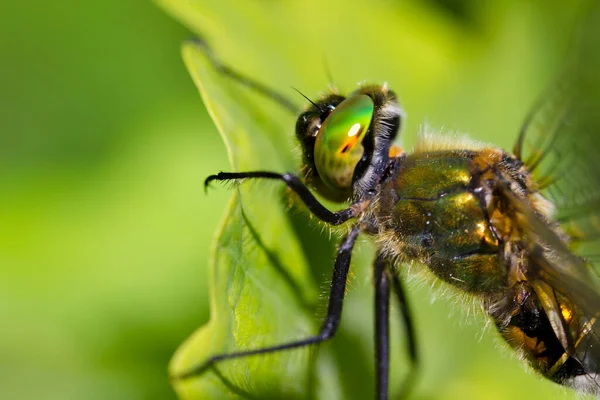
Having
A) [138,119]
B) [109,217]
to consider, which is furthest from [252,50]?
[109,217]

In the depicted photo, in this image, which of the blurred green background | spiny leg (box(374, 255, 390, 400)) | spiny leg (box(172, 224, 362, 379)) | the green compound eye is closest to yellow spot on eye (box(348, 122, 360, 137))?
the green compound eye

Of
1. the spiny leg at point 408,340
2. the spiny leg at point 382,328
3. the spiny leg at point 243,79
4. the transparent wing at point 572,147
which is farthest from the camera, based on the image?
the transparent wing at point 572,147

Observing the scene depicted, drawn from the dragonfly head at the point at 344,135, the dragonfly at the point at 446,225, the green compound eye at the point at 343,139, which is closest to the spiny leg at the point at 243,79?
the dragonfly at the point at 446,225

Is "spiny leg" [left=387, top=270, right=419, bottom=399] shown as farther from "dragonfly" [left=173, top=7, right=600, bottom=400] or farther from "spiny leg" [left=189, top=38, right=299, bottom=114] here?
"spiny leg" [left=189, top=38, right=299, bottom=114]

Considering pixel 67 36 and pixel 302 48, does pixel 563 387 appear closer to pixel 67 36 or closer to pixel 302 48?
pixel 302 48

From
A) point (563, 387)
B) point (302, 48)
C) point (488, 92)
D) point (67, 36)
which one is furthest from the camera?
point (488, 92)

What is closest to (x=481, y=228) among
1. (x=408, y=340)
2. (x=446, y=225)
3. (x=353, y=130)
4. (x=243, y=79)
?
(x=446, y=225)

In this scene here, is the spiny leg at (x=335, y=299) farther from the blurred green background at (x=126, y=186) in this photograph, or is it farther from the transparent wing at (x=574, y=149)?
the transparent wing at (x=574, y=149)

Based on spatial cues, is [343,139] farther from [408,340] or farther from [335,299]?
[408,340]
